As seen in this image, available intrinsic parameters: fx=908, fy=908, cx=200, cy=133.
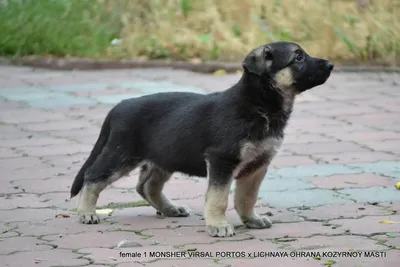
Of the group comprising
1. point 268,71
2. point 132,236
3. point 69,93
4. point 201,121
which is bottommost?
point 69,93

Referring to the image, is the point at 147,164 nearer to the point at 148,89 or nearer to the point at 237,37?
the point at 148,89

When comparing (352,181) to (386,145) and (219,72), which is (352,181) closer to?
(386,145)

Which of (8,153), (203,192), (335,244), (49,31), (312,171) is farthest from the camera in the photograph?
(49,31)

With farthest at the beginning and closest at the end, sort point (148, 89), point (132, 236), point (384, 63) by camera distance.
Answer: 1. point (384, 63)
2. point (148, 89)
3. point (132, 236)

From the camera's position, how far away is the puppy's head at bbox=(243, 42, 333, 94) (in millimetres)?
4633

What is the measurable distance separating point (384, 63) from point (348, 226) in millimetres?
6401

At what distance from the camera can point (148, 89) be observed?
31.3 ft

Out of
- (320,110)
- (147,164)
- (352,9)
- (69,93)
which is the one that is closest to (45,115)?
(69,93)

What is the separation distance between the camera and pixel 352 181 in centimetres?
579

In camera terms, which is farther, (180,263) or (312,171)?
(312,171)

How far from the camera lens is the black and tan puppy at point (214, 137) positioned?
15.0 feet

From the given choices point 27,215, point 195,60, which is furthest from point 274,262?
point 195,60

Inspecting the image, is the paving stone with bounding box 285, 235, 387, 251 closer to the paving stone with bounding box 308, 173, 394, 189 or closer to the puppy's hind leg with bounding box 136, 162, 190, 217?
the puppy's hind leg with bounding box 136, 162, 190, 217

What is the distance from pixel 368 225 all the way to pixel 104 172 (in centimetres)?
145
